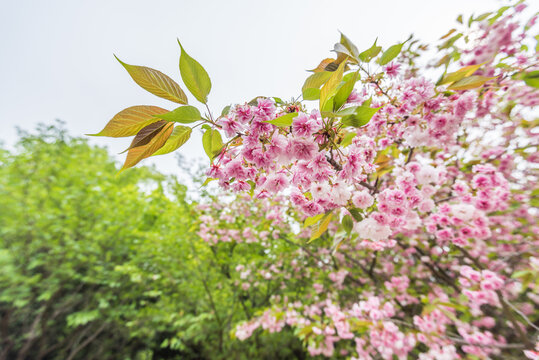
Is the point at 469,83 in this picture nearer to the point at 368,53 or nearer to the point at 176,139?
the point at 368,53

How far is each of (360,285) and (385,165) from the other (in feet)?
9.51

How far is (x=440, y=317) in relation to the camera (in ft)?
6.45

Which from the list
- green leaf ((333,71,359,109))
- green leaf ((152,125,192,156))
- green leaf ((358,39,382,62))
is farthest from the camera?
green leaf ((358,39,382,62))

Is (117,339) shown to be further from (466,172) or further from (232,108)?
(466,172)

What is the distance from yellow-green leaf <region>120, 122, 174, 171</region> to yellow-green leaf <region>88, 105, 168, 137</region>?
0.17ft

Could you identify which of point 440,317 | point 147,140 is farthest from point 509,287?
point 147,140

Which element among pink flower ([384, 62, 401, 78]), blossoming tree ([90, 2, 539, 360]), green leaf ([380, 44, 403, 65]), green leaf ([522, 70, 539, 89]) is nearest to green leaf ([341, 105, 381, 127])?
blossoming tree ([90, 2, 539, 360])

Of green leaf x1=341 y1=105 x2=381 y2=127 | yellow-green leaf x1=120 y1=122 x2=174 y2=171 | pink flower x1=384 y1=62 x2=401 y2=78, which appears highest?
pink flower x1=384 y1=62 x2=401 y2=78

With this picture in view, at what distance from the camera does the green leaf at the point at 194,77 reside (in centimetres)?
A: 63

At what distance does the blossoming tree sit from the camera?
0.68 meters

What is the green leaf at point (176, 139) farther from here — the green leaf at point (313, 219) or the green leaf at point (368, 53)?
the green leaf at point (368, 53)

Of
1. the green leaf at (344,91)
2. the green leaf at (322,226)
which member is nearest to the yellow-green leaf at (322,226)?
the green leaf at (322,226)

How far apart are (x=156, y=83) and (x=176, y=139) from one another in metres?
0.19

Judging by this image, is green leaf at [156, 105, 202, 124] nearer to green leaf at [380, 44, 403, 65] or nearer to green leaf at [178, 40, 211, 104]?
green leaf at [178, 40, 211, 104]
